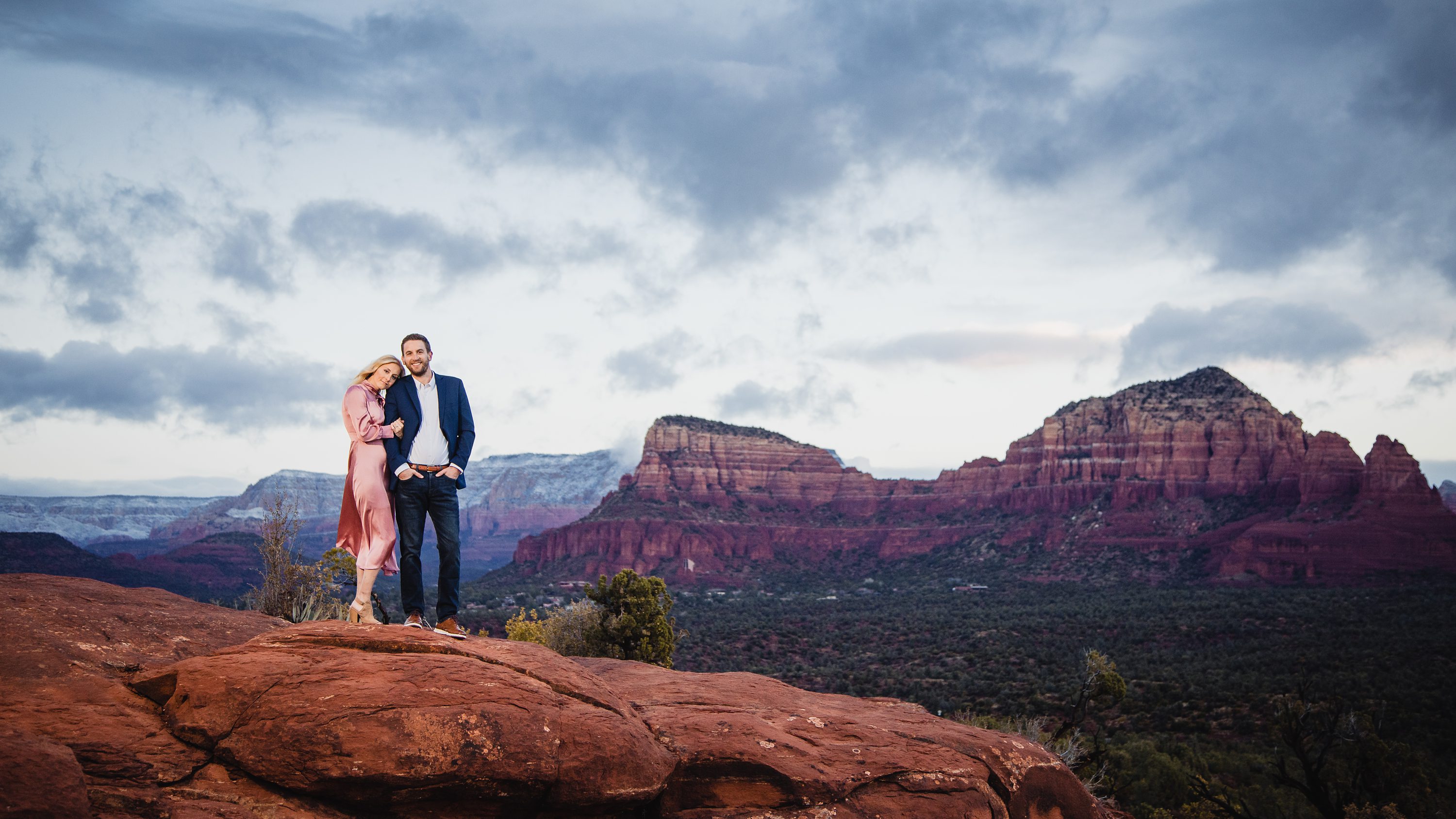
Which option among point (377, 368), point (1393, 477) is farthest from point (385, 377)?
point (1393, 477)

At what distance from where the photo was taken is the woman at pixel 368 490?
29.6 ft

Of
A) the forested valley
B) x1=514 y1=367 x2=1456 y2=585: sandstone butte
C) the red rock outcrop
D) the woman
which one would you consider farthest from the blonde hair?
x1=514 y1=367 x2=1456 y2=585: sandstone butte

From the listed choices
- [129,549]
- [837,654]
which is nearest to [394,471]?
[837,654]

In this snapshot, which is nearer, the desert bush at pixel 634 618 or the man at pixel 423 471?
the man at pixel 423 471

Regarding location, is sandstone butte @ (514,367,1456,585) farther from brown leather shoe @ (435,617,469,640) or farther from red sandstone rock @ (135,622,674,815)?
red sandstone rock @ (135,622,674,815)

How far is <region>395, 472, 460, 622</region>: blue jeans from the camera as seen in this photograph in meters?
9.12

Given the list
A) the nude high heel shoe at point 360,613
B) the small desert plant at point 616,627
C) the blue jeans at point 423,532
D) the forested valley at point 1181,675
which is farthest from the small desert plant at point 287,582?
the forested valley at point 1181,675

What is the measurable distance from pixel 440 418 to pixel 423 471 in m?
0.61

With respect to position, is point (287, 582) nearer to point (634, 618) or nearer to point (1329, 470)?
point (634, 618)

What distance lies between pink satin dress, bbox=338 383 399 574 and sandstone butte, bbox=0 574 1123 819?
1275mm

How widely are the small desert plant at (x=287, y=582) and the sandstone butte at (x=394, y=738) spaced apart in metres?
3.85

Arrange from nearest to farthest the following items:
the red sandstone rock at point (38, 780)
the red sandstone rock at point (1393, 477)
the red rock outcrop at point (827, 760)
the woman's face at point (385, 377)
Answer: the red sandstone rock at point (38, 780), the red rock outcrop at point (827, 760), the woman's face at point (385, 377), the red sandstone rock at point (1393, 477)

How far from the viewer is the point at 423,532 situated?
30.4 ft

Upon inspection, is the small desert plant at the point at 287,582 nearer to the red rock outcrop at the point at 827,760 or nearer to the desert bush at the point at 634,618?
the red rock outcrop at the point at 827,760
